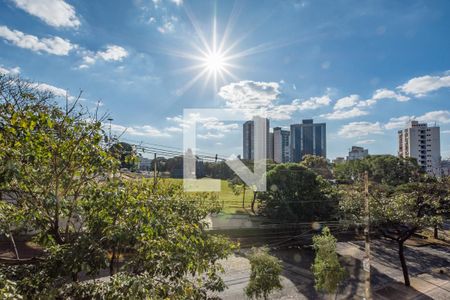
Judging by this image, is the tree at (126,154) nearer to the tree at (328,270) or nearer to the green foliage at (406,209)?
the tree at (328,270)

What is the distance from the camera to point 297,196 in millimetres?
22812

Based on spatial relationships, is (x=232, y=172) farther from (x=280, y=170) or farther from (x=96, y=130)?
(x=96, y=130)

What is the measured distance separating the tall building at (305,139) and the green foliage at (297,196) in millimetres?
104437

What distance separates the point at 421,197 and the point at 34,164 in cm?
1775

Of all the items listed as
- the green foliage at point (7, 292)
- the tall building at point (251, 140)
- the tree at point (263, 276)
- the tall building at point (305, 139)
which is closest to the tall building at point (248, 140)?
the tall building at point (251, 140)

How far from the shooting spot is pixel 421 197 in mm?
15023

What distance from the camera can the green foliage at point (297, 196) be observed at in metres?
22.5

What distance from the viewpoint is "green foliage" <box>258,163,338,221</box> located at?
22516 mm

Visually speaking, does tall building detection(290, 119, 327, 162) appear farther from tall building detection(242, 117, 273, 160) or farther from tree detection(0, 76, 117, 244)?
tree detection(0, 76, 117, 244)

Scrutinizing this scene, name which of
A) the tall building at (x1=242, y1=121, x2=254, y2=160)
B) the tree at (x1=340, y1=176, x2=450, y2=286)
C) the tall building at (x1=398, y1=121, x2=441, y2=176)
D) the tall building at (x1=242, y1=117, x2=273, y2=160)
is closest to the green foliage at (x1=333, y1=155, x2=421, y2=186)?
the tall building at (x1=242, y1=117, x2=273, y2=160)

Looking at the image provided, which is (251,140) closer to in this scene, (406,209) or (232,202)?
(232,202)

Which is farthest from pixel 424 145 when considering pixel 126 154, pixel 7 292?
pixel 7 292

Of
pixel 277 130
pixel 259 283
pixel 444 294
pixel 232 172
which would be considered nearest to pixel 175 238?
pixel 259 283

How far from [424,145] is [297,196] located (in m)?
84.8
